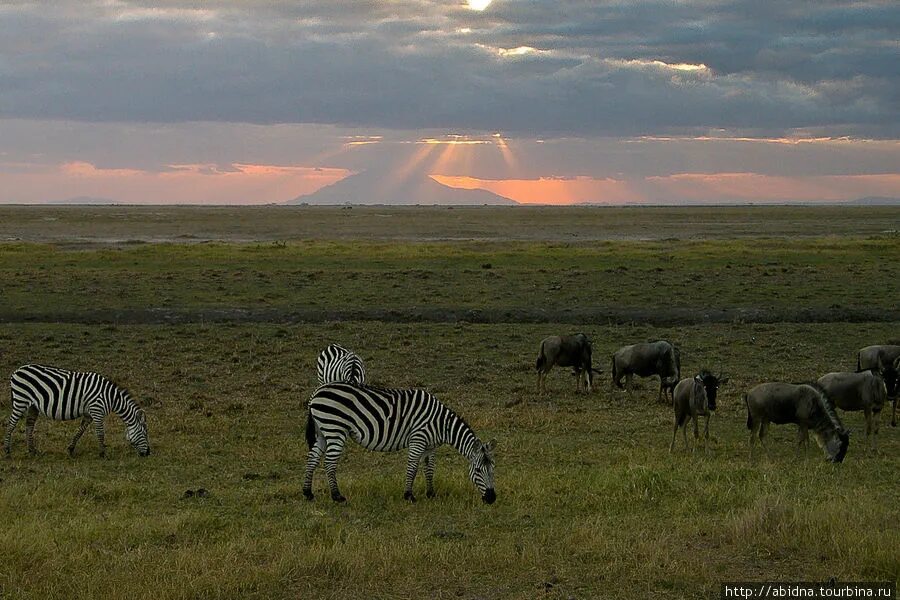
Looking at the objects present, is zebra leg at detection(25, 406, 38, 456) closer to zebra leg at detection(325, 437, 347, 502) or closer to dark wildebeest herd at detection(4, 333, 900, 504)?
A: dark wildebeest herd at detection(4, 333, 900, 504)

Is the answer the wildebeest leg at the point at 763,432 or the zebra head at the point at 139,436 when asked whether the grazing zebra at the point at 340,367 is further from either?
the wildebeest leg at the point at 763,432

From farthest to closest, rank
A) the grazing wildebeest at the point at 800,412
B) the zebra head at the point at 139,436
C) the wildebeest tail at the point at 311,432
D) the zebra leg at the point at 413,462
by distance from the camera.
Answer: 1. the zebra head at the point at 139,436
2. the grazing wildebeest at the point at 800,412
3. the wildebeest tail at the point at 311,432
4. the zebra leg at the point at 413,462

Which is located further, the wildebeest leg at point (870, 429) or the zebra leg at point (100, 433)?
the wildebeest leg at point (870, 429)

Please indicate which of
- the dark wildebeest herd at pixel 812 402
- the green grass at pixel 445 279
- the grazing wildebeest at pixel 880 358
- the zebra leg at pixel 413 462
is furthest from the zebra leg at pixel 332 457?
the green grass at pixel 445 279

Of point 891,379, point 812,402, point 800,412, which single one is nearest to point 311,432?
point 800,412

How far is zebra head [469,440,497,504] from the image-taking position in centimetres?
1145

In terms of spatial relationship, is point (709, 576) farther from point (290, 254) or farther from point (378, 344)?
point (290, 254)

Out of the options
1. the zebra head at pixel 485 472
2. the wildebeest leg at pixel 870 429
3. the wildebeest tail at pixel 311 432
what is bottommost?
the wildebeest leg at pixel 870 429

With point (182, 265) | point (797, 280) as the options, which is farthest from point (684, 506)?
point (182, 265)

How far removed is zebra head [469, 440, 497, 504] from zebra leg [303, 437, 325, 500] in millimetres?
1951

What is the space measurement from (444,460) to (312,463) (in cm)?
339

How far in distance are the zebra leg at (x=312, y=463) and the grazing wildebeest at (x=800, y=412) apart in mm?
6580

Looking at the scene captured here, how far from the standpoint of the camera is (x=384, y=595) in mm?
8398

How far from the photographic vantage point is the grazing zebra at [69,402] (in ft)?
48.5
